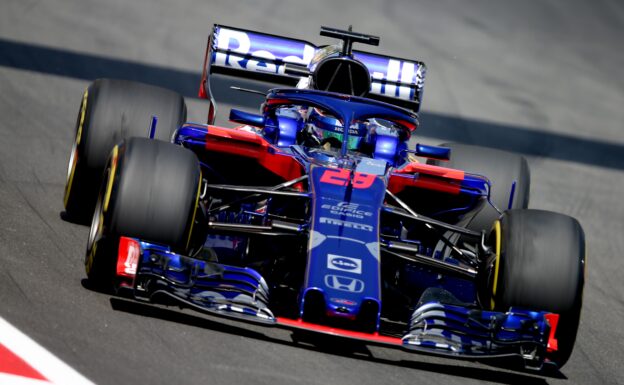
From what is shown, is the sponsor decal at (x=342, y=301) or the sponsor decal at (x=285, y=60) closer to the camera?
the sponsor decal at (x=342, y=301)

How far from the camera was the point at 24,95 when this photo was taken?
13266 millimetres

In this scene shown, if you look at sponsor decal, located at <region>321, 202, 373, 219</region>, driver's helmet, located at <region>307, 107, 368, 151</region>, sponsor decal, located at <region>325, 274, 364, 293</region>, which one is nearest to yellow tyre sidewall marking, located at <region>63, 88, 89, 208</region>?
driver's helmet, located at <region>307, 107, 368, 151</region>

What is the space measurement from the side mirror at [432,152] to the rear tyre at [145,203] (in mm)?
1997

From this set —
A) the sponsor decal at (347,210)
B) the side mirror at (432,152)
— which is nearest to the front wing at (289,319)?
the sponsor decal at (347,210)

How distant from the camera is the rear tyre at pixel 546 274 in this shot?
295 inches

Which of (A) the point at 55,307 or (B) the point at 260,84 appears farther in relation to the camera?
(B) the point at 260,84

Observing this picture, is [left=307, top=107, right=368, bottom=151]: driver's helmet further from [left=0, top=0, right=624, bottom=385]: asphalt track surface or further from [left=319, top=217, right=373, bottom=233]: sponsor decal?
[left=0, top=0, right=624, bottom=385]: asphalt track surface

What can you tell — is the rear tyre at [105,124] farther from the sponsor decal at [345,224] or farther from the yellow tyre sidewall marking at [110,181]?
the sponsor decal at [345,224]

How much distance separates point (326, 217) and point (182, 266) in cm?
100

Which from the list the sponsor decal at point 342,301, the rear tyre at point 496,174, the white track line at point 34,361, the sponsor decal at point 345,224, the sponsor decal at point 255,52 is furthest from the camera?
the sponsor decal at point 255,52

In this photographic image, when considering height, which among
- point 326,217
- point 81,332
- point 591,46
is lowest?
point 81,332

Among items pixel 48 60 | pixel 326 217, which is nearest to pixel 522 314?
pixel 326 217

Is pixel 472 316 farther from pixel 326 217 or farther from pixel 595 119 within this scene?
pixel 595 119

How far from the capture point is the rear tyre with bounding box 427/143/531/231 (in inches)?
402
